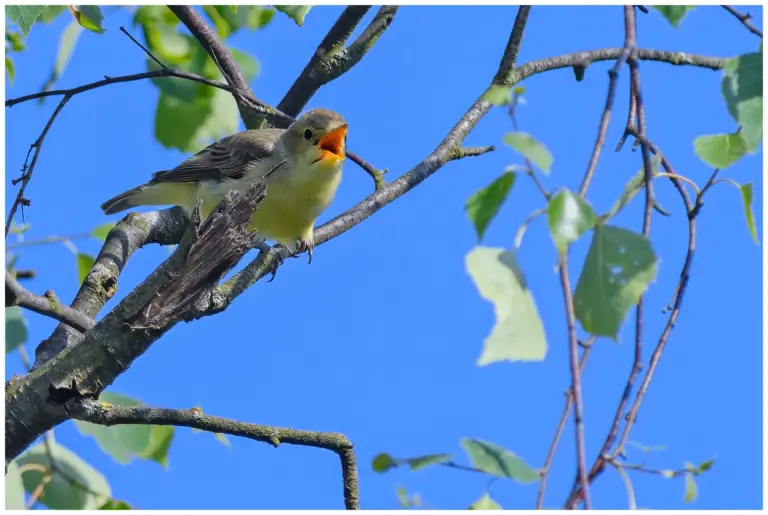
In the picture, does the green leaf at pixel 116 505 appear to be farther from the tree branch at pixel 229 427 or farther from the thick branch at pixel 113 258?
the thick branch at pixel 113 258

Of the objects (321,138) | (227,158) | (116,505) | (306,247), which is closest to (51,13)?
(227,158)

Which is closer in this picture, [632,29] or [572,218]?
[572,218]

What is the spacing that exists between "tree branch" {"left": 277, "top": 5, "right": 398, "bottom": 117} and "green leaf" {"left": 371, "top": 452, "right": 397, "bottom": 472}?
307cm

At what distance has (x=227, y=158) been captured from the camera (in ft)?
15.7

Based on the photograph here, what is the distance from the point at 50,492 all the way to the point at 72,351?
671 millimetres

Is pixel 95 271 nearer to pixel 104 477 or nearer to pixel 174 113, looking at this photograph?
pixel 174 113

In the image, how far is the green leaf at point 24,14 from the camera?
273cm

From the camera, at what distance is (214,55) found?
4258mm

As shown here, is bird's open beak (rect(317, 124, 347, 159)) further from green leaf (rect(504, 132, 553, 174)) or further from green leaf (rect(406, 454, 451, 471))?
green leaf (rect(504, 132, 553, 174))

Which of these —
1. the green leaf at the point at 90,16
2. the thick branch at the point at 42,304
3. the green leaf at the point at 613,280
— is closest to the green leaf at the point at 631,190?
the green leaf at the point at 613,280

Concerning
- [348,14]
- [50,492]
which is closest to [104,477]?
[50,492]

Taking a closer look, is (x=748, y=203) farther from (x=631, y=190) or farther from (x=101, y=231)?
(x=101, y=231)

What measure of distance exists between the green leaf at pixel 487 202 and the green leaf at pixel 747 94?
46 centimetres

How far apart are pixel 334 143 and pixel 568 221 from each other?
292 cm
